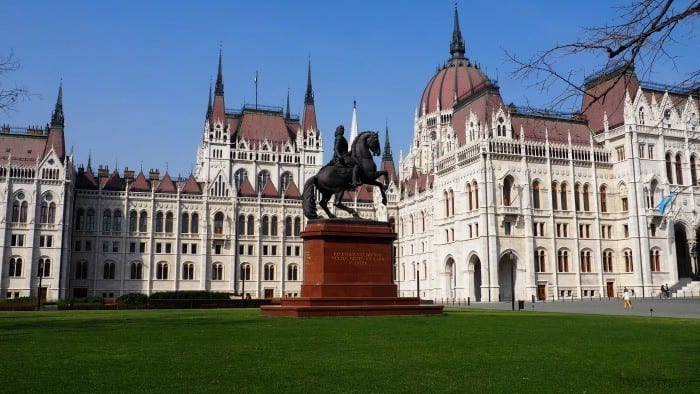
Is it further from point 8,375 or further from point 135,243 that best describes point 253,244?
point 8,375

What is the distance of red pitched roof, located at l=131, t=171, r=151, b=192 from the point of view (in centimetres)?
9044

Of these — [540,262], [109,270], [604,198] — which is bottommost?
[109,270]

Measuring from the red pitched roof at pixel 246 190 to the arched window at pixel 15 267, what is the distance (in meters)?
30.3

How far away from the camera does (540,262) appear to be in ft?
240

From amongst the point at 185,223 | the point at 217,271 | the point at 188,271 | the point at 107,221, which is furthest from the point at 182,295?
the point at 107,221

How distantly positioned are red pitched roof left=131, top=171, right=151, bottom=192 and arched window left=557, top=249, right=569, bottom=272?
55.8 meters

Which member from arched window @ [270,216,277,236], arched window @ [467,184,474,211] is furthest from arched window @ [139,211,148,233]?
arched window @ [467,184,474,211]

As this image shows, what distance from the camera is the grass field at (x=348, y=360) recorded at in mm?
9805

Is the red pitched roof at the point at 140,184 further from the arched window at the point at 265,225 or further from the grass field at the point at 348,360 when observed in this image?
the grass field at the point at 348,360

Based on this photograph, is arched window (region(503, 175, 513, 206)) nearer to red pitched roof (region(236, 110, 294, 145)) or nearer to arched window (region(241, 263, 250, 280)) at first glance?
arched window (region(241, 263, 250, 280))

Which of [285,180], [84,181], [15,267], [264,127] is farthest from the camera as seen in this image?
[264,127]

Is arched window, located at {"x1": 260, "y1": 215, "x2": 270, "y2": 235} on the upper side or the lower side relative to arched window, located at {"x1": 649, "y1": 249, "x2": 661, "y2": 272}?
upper

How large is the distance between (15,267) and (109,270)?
11.7 m

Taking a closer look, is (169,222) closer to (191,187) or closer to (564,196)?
(191,187)
